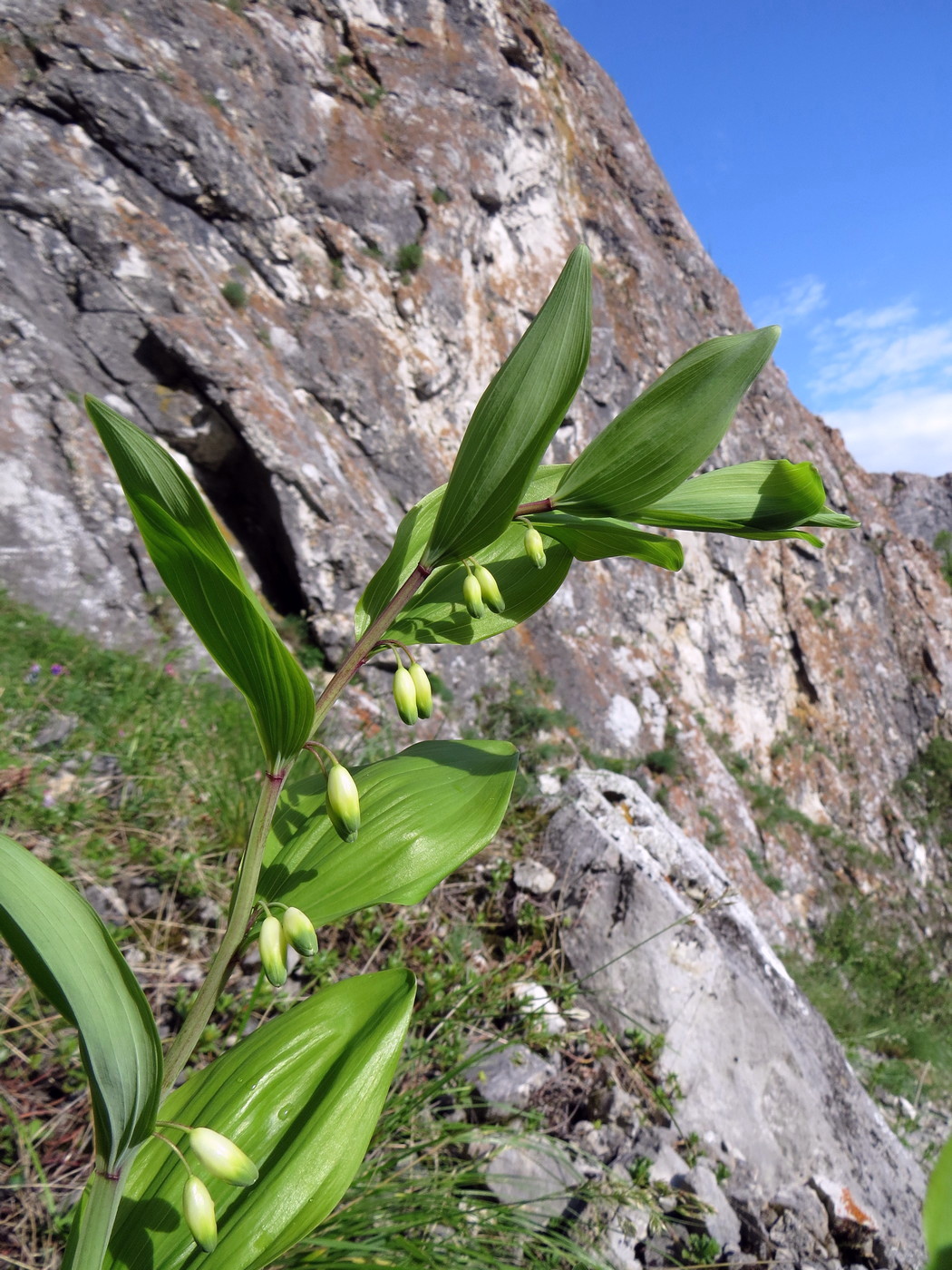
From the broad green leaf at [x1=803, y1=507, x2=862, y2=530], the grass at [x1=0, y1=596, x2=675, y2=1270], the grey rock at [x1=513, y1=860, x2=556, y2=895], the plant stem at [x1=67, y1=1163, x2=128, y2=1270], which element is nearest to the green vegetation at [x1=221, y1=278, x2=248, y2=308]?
the grass at [x1=0, y1=596, x2=675, y2=1270]

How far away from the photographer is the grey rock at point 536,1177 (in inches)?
58.6

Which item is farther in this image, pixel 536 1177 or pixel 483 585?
pixel 536 1177

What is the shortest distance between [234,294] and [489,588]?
7749 mm

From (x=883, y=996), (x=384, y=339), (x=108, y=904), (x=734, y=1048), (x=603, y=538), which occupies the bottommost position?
(x=883, y=996)

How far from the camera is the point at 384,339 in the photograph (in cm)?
900

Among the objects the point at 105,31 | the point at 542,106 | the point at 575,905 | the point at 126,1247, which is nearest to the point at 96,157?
the point at 105,31

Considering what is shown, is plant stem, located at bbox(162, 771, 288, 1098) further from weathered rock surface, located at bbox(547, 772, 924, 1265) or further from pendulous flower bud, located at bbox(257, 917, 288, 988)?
weathered rock surface, located at bbox(547, 772, 924, 1265)

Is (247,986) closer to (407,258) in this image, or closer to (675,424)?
(675,424)

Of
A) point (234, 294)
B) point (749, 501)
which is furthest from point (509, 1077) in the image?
point (234, 294)

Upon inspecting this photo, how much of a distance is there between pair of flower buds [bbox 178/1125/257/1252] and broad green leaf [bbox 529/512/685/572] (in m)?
0.68

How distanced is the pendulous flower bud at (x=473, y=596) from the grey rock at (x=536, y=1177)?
131cm

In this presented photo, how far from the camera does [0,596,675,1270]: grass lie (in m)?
1.32

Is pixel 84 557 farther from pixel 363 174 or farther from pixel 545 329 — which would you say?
pixel 363 174

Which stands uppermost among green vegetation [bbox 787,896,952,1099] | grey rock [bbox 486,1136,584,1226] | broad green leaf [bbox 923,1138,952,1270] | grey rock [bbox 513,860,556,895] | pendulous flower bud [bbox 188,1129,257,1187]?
broad green leaf [bbox 923,1138,952,1270]
